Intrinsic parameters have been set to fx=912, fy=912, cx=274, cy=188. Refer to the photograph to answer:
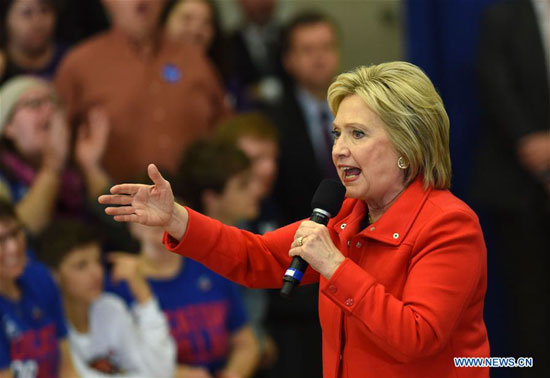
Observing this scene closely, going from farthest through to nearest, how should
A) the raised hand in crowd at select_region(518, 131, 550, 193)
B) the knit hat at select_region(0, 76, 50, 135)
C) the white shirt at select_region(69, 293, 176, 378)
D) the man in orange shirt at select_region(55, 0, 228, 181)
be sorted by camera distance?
the raised hand in crowd at select_region(518, 131, 550, 193)
the man in orange shirt at select_region(55, 0, 228, 181)
the knit hat at select_region(0, 76, 50, 135)
the white shirt at select_region(69, 293, 176, 378)

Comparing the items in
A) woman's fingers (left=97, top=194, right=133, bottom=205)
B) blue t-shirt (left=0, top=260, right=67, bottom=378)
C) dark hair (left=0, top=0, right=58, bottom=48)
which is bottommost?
blue t-shirt (left=0, top=260, right=67, bottom=378)

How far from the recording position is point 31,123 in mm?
4156

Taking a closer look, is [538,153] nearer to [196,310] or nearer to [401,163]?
[196,310]

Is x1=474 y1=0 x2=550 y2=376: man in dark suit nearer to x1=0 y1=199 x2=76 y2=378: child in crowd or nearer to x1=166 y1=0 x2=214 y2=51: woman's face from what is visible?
x1=166 y1=0 x2=214 y2=51: woman's face

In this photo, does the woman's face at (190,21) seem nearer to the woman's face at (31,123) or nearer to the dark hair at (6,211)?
the woman's face at (31,123)

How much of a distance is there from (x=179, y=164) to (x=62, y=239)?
799 millimetres

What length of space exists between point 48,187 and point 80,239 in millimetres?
357

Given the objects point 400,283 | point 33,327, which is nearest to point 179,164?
point 33,327

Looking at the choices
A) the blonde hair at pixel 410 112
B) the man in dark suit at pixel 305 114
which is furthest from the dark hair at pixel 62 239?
the blonde hair at pixel 410 112

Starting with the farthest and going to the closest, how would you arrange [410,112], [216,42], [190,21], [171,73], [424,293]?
[216,42] < [190,21] < [171,73] < [410,112] < [424,293]

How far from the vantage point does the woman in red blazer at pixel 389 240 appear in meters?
2.03

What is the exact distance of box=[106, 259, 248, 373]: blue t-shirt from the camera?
3980 millimetres

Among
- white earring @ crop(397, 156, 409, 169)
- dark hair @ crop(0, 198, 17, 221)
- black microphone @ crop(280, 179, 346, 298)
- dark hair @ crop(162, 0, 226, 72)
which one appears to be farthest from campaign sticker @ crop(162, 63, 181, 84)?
white earring @ crop(397, 156, 409, 169)

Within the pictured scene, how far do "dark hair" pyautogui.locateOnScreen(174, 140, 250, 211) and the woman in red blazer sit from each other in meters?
1.97
